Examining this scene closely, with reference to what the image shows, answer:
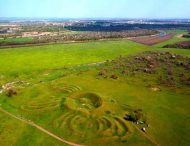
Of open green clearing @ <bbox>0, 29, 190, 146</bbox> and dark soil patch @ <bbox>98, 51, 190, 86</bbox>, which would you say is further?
dark soil patch @ <bbox>98, 51, 190, 86</bbox>

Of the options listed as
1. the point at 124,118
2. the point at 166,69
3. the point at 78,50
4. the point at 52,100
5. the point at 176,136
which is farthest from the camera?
the point at 78,50

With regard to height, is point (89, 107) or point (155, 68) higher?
point (155, 68)

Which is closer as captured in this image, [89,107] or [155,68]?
[89,107]

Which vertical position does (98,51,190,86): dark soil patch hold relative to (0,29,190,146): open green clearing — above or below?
above

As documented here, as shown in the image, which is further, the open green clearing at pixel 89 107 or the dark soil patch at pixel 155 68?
the dark soil patch at pixel 155 68

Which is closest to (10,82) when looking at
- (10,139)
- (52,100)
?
(52,100)

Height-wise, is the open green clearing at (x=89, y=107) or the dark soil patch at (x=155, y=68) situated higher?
the dark soil patch at (x=155, y=68)

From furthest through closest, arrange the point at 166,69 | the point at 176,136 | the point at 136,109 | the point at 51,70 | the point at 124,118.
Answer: the point at 51,70 → the point at 166,69 → the point at 136,109 → the point at 124,118 → the point at 176,136

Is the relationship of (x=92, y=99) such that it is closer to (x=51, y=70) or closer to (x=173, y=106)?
(x=173, y=106)
